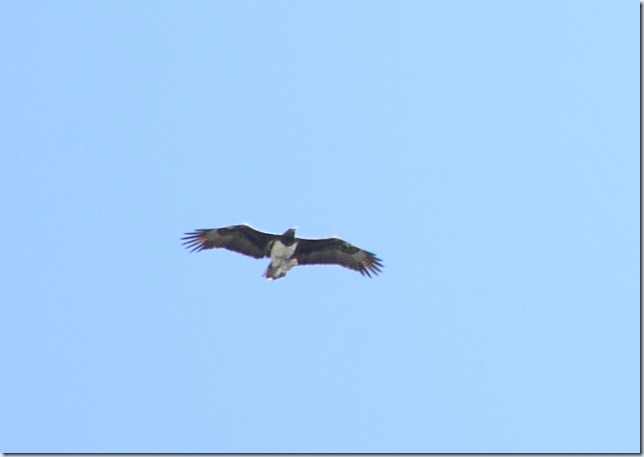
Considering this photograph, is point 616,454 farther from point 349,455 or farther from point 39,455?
point 39,455

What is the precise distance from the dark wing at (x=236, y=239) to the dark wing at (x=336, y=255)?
1004mm

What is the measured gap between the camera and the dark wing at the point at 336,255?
35625 mm

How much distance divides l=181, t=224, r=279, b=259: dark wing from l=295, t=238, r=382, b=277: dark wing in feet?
3.29

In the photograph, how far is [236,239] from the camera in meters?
35.3

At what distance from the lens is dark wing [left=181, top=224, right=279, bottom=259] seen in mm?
35094

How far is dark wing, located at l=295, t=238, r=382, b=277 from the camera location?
35.6 meters

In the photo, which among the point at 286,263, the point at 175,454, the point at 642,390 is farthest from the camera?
the point at 286,263

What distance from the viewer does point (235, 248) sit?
3534 cm

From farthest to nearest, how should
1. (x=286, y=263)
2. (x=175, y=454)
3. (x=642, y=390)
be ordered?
(x=286, y=263) → (x=642, y=390) → (x=175, y=454)

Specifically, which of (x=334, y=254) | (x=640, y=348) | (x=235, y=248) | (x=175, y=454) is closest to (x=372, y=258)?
(x=334, y=254)

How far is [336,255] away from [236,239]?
9.81ft

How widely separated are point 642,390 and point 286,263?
10.2 meters

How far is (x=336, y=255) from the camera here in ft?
119

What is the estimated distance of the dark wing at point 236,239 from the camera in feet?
115
